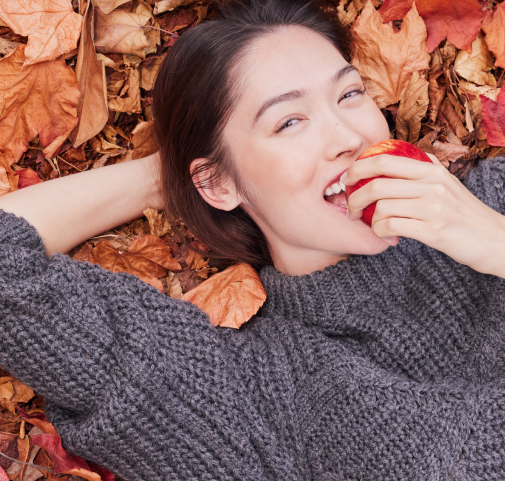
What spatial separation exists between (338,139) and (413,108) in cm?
83

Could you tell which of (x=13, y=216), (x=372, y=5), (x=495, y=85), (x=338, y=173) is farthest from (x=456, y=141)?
(x=13, y=216)

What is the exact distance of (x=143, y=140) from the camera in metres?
2.60

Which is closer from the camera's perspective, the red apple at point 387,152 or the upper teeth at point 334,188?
the red apple at point 387,152

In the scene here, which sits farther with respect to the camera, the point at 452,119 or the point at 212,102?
the point at 452,119

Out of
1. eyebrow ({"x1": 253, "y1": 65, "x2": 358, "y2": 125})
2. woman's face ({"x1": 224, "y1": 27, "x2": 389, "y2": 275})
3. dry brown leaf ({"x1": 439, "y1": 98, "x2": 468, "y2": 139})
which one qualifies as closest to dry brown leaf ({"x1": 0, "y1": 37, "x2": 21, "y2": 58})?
woman's face ({"x1": 224, "y1": 27, "x2": 389, "y2": 275})

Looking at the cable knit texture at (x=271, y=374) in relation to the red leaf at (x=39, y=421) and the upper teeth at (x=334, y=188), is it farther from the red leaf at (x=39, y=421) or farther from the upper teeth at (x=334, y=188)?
the upper teeth at (x=334, y=188)

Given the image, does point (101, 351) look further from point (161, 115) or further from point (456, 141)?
point (456, 141)

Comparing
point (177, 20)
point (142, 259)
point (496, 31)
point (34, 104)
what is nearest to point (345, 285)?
point (142, 259)

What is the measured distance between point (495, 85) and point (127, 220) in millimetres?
1903

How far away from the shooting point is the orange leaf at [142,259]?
2480 mm

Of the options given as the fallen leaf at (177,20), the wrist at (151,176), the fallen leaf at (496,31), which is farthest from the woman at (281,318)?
the fallen leaf at (496,31)

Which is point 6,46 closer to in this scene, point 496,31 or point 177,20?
point 177,20

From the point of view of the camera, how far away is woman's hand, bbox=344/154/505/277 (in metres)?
1.68

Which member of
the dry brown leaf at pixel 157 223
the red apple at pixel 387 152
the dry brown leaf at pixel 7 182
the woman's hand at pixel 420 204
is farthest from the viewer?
the dry brown leaf at pixel 157 223
